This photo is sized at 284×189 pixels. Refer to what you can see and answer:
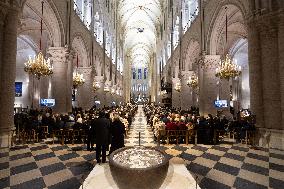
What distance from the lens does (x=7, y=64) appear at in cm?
834

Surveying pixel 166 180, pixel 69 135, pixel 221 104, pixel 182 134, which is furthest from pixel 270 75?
pixel 69 135

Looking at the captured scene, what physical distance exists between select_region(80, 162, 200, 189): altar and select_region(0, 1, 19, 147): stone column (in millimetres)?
4278

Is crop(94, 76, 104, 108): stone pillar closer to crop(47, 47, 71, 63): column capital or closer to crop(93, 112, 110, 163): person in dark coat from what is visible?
crop(47, 47, 71, 63): column capital

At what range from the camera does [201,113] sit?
50.1 feet

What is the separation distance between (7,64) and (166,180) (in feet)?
23.0

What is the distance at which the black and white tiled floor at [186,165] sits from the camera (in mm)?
4871

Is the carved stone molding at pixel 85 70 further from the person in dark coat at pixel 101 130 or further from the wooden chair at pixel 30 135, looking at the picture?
the person in dark coat at pixel 101 130

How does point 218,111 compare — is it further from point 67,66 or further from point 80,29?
point 80,29

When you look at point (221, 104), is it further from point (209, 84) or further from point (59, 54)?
point (59, 54)

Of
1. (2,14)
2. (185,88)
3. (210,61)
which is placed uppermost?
(2,14)

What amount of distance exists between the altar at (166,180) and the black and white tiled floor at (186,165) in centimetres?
18

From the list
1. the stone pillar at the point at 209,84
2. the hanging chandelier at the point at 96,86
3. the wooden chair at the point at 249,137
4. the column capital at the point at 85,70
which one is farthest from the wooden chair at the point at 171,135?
the hanging chandelier at the point at 96,86

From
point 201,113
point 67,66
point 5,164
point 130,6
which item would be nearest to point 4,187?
point 5,164

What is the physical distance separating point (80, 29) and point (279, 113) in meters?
14.2
